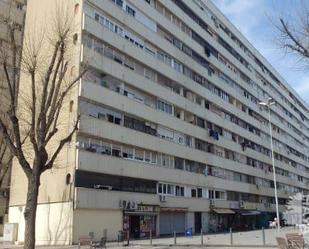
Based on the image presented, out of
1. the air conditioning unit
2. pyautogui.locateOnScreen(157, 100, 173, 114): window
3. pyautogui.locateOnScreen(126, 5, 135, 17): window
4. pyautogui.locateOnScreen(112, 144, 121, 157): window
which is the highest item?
pyautogui.locateOnScreen(126, 5, 135, 17): window

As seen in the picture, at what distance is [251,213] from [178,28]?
2595 cm

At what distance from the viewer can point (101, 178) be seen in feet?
114

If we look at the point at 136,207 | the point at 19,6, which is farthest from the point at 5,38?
the point at 136,207

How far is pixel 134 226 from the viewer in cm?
3772

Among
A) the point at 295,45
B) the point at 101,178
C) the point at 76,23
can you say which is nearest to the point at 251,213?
the point at 101,178

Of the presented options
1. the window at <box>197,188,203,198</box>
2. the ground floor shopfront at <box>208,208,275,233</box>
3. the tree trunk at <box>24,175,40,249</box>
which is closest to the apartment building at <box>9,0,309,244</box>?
the ground floor shopfront at <box>208,208,275,233</box>

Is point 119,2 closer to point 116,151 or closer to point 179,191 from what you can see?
point 116,151

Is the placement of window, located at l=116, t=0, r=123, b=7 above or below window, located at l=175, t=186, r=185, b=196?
above

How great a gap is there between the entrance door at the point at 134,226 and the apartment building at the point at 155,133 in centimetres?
10

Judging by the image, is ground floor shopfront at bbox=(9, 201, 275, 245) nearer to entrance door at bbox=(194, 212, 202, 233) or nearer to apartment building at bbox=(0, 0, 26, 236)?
entrance door at bbox=(194, 212, 202, 233)

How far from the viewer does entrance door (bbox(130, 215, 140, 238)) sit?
37375mm

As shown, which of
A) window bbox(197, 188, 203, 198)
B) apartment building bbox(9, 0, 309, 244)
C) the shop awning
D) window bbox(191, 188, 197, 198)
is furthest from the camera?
window bbox(197, 188, 203, 198)

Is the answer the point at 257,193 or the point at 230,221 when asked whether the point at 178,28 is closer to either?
the point at 230,221

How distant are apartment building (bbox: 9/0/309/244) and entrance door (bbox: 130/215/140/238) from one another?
96 mm
